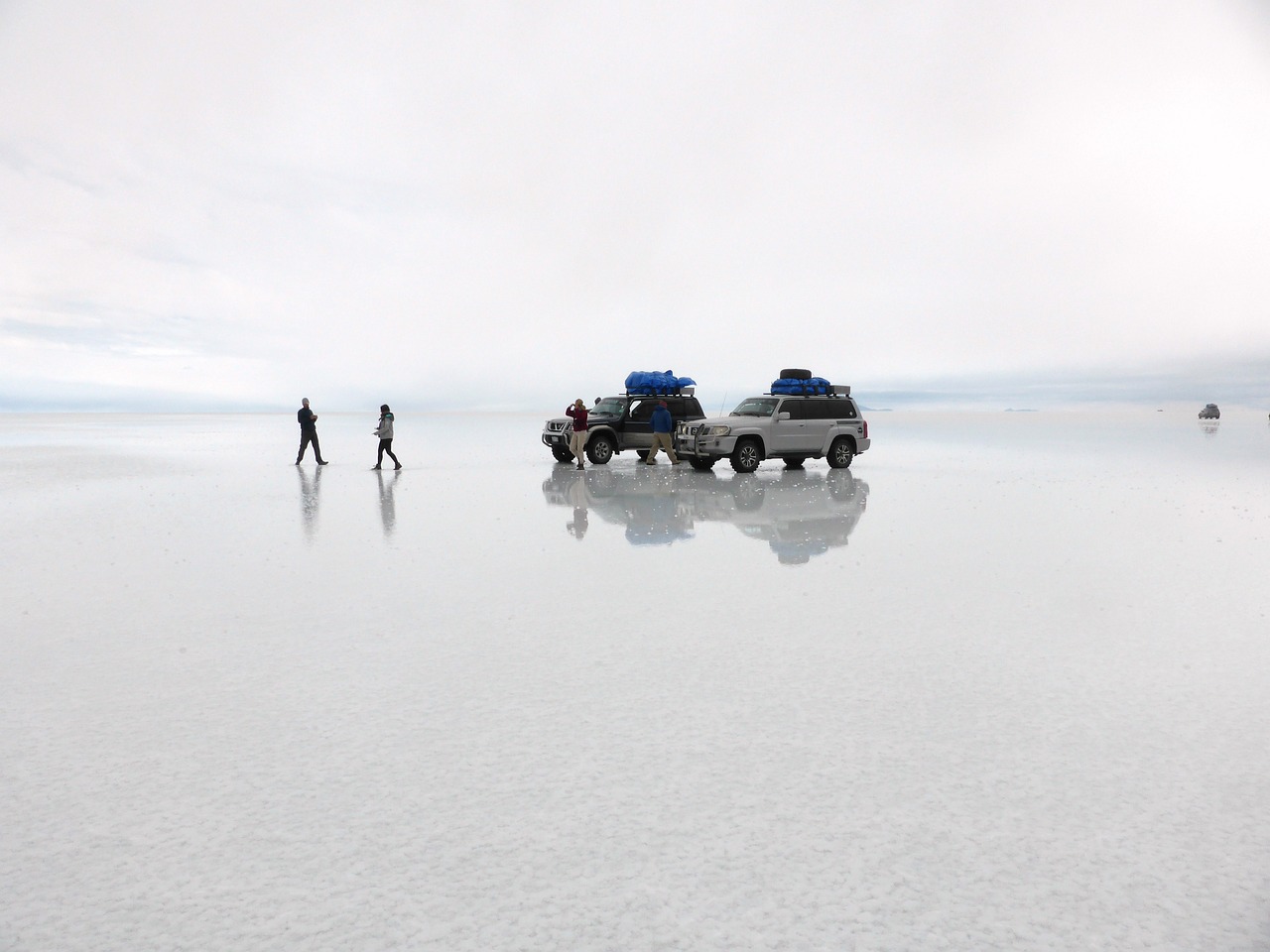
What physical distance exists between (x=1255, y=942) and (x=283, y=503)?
1591 cm

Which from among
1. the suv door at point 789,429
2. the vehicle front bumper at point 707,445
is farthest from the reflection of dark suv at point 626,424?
the suv door at point 789,429

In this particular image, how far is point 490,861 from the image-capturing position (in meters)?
3.46

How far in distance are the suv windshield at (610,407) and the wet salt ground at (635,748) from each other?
55.9ft

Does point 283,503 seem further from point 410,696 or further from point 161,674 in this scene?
point 410,696

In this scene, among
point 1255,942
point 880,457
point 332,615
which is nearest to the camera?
point 1255,942

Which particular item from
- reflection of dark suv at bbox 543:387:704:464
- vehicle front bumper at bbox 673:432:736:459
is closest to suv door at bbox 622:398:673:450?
reflection of dark suv at bbox 543:387:704:464

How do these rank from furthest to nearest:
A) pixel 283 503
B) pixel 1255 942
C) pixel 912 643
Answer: pixel 283 503, pixel 912 643, pixel 1255 942

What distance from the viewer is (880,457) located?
1261 inches

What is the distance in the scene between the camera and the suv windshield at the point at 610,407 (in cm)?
2779

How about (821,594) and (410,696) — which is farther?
(821,594)

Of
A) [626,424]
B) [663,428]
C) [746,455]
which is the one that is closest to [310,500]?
[746,455]

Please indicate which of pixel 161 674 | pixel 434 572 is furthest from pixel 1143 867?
pixel 434 572

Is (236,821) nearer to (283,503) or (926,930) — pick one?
(926,930)

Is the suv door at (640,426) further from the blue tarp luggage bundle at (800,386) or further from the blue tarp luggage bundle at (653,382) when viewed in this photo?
the blue tarp luggage bundle at (800,386)
